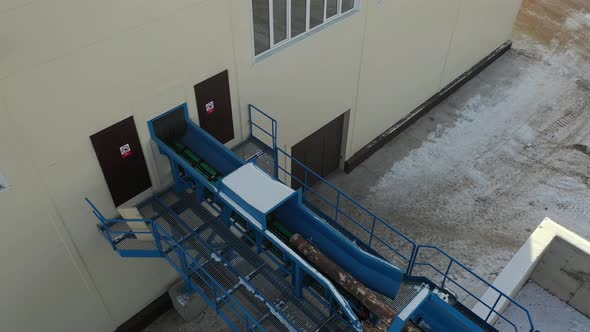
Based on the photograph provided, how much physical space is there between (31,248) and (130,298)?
2.80 metres

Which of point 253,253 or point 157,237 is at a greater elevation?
point 157,237

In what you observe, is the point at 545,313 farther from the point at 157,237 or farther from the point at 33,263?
the point at 33,263

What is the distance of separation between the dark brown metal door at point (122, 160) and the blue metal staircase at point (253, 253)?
14.7 inches

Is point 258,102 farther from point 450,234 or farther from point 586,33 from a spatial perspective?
point 586,33

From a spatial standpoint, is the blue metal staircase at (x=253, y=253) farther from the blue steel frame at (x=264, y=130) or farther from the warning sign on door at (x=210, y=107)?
the warning sign on door at (x=210, y=107)

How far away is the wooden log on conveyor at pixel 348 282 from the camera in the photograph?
6.37 meters

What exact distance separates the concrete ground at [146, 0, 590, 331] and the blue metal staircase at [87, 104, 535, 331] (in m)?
3.08

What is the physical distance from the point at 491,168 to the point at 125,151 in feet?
35.1

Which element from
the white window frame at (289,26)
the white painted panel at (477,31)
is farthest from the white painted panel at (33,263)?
the white painted panel at (477,31)

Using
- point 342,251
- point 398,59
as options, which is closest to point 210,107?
point 342,251

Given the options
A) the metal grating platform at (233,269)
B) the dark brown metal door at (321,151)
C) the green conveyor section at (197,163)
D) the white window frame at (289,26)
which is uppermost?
the white window frame at (289,26)

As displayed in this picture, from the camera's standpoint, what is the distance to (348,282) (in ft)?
21.8

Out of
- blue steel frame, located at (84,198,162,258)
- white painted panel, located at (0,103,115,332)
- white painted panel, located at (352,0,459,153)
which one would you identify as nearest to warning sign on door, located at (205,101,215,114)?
blue steel frame, located at (84,198,162,258)

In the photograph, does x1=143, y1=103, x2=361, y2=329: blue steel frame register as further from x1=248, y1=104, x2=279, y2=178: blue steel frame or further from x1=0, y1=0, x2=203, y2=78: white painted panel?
x1=0, y1=0, x2=203, y2=78: white painted panel
